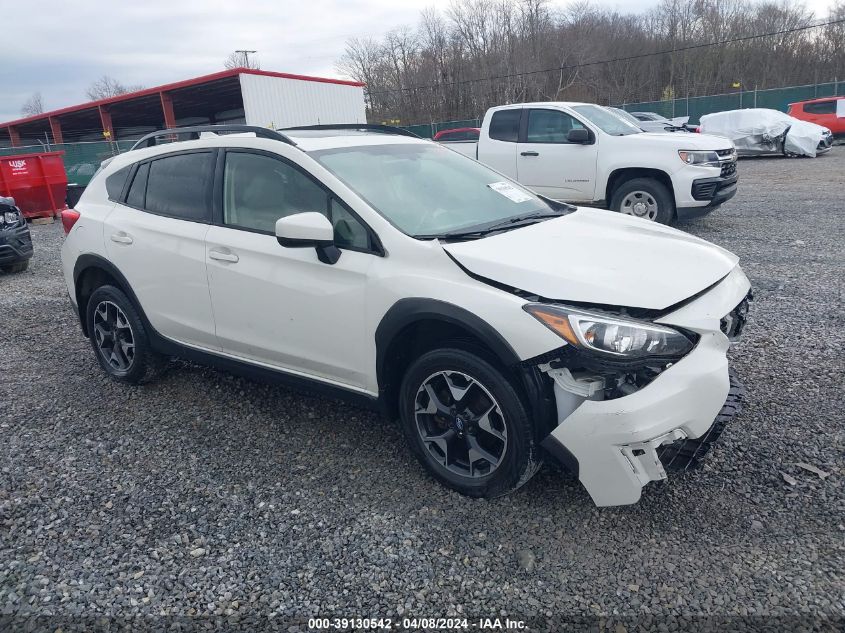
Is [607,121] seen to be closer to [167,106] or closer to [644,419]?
[644,419]

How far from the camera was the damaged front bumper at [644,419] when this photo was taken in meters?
2.55

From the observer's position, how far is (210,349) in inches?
159

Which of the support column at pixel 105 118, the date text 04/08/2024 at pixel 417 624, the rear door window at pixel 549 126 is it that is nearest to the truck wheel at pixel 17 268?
the rear door window at pixel 549 126

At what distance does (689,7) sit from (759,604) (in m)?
58.6

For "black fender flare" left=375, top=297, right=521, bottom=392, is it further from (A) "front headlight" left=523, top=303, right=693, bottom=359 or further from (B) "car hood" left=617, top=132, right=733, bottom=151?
(B) "car hood" left=617, top=132, right=733, bottom=151

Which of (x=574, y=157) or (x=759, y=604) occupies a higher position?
(x=574, y=157)

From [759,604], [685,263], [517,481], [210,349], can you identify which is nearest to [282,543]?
[517,481]

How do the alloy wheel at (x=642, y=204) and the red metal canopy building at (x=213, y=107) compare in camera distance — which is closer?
the alloy wheel at (x=642, y=204)

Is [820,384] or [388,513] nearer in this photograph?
[388,513]

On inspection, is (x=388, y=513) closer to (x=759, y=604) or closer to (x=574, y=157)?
(x=759, y=604)

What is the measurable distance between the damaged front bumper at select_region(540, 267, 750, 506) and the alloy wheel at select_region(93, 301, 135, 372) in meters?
3.16

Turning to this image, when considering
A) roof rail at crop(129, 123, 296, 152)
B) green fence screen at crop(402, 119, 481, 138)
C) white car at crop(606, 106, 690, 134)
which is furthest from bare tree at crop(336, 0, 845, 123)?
roof rail at crop(129, 123, 296, 152)

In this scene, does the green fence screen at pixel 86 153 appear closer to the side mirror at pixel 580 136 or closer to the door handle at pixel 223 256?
the side mirror at pixel 580 136

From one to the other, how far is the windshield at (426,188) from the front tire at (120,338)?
73.9 inches
